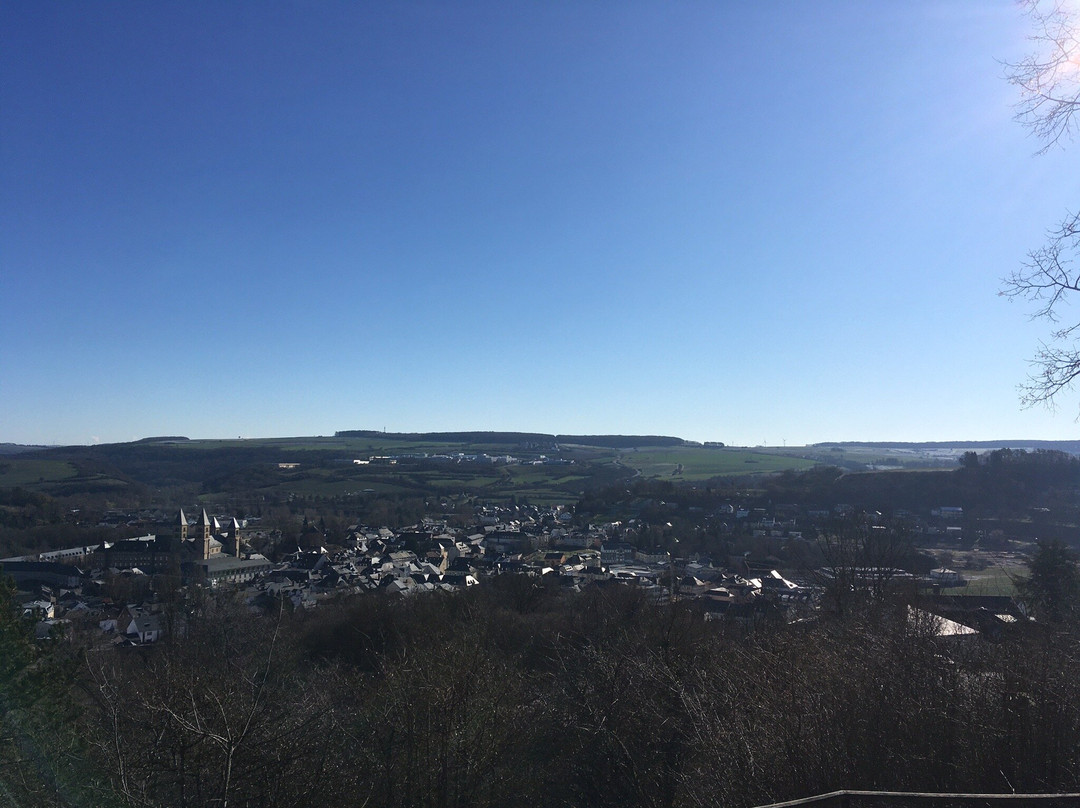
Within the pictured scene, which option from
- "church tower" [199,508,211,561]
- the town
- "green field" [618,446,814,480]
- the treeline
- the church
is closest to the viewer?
the treeline

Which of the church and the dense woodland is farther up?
the dense woodland

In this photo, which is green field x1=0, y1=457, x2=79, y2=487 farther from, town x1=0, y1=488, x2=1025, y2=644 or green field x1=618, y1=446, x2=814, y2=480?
green field x1=618, y1=446, x2=814, y2=480

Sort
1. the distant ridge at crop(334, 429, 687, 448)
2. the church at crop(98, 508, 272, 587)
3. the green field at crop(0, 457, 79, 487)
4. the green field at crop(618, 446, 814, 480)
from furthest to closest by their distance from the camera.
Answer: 1. the distant ridge at crop(334, 429, 687, 448)
2. the green field at crop(618, 446, 814, 480)
3. the green field at crop(0, 457, 79, 487)
4. the church at crop(98, 508, 272, 587)

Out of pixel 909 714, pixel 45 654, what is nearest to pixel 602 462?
pixel 45 654

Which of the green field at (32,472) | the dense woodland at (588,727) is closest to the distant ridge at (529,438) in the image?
the green field at (32,472)

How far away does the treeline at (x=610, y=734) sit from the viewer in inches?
196

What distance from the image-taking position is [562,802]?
7.50 metres

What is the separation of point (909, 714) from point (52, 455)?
384 feet

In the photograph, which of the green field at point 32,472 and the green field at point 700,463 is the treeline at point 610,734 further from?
the green field at point 32,472

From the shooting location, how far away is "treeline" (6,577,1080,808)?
4982 mm

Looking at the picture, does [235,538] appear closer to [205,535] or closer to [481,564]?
[205,535]

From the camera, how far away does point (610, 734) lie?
22.5 ft

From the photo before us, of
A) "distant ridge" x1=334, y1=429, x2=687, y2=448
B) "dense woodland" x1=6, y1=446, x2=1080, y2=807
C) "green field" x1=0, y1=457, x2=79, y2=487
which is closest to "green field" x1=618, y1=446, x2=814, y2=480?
"distant ridge" x1=334, y1=429, x2=687, y2=448

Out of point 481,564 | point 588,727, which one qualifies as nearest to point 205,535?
point 481,564
